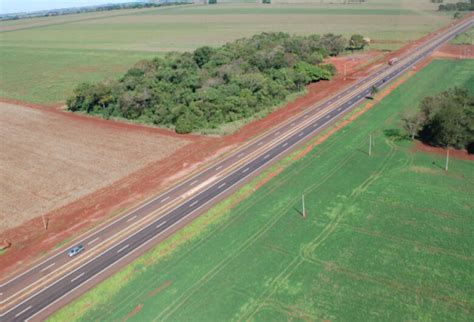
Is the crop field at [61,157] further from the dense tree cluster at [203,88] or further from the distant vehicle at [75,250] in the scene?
the distant vehicle at [75,250]

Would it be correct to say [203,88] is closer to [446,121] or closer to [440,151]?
[446,121]

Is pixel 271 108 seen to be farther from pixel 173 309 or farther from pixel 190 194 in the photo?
pixel 173 309

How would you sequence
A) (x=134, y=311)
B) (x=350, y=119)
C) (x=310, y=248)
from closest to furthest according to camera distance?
1. (x=134, y=311)
2. (x=310, y=248)
3. (x=350, y=119)

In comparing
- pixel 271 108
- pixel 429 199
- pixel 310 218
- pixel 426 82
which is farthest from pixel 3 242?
pixel 426 82

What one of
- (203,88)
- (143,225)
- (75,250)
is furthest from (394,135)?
(75,250)

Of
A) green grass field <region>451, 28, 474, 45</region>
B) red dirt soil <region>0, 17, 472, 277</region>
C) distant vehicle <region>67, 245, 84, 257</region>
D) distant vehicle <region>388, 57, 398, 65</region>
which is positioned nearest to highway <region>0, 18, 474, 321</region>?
distant vehicle <region>67, 245, 84, 257</region>

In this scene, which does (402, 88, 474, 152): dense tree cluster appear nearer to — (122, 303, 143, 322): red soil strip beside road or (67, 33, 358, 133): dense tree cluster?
(67, 33, 358, 133): dense tree cluster
